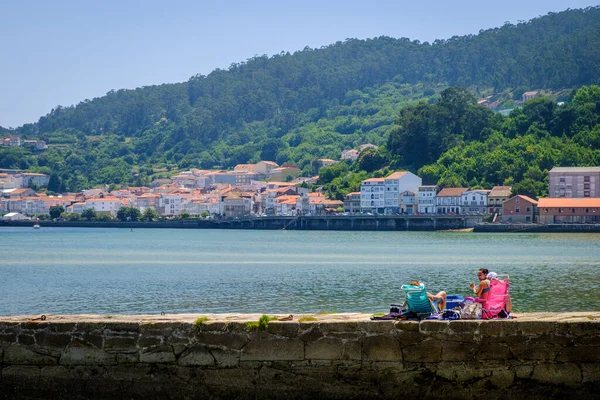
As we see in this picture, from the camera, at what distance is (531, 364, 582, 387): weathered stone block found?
11.9 meters

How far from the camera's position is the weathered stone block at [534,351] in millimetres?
11969

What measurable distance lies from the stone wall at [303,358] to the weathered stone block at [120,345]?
12 millimetres

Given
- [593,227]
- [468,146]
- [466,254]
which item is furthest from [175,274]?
[468,146]

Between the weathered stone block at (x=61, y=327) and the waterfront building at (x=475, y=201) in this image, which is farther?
the waterfront building at (x=475, y=201)

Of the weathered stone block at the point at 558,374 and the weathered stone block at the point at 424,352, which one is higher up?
the weathered stone block at the point at 424,352

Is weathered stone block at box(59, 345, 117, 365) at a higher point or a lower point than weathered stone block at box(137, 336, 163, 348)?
lower

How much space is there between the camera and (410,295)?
1266 cm

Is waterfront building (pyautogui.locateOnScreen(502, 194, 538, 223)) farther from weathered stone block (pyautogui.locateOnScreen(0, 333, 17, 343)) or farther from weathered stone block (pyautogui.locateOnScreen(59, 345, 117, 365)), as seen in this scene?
weathered stone block (pyautogui.locateOnScreen(0, 333, 17, 343))

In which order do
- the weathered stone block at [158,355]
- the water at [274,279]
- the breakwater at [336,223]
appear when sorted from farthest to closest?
the breakwater at [336,223], the water at [274,279], the weathered stone block at [158,355]

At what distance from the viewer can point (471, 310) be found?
1343 centimetres

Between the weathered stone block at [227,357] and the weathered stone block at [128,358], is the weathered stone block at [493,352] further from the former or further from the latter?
the weathered stone block at [128,358]

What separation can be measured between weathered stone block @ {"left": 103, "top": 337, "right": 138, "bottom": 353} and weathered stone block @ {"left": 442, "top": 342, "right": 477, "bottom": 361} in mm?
3618

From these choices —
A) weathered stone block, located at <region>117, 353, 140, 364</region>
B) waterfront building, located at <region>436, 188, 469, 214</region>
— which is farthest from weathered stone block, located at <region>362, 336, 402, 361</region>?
waterfront building, located at <region>436, 188, 469, 214</region>

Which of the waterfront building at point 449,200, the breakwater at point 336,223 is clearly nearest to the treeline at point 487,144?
the waterfront building at point 449,200
